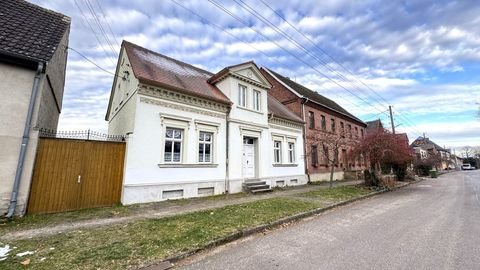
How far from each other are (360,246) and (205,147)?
8.87 m

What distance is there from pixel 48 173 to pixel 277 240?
7.92 meters

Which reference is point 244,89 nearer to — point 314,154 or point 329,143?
point 329,143

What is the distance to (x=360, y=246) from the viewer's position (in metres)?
5.07

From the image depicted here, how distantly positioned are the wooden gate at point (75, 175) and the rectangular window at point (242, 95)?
739 cm

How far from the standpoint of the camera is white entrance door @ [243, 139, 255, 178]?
Answer: 1457 cm

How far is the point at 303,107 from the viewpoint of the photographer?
21172 mm

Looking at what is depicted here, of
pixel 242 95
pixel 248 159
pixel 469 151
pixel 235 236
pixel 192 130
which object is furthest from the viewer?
pixel 469 151

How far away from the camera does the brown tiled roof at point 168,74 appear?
437 inches

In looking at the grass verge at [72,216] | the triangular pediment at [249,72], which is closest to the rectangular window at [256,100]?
the triangular pediment at [249,72]

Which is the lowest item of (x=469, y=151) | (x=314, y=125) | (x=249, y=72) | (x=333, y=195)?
(x=333, y=195)

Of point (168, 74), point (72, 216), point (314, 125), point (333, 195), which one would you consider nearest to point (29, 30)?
point (168, 74)

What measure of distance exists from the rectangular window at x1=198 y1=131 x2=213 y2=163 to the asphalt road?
6.44m

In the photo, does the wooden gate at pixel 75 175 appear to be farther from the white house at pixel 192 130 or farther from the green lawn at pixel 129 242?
the green lawn at pixel 129 242

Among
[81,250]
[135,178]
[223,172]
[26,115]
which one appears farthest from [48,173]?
[223,172]
